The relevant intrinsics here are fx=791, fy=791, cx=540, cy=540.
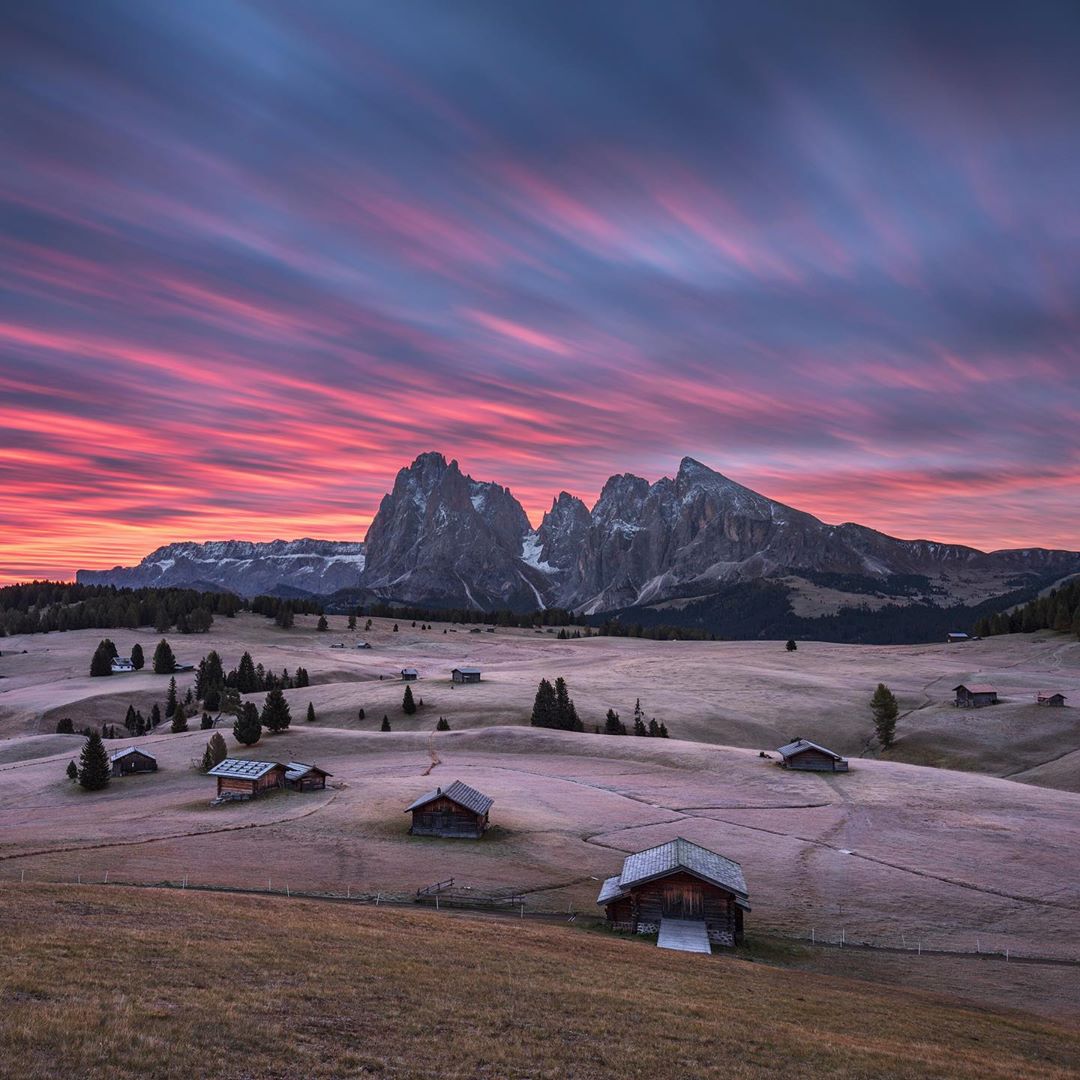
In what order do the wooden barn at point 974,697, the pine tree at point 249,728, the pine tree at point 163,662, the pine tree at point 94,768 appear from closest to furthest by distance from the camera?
the pine tree at point 94,768, the pine tree at point 249,728, the wooden barn at point 974,697, the pine tree at point 163,662

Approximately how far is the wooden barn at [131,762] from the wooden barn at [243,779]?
1771 centimetres

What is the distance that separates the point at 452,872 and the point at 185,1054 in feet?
106

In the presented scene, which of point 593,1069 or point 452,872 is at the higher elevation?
point 593,1069

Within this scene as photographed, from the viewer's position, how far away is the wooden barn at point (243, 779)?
68.6m

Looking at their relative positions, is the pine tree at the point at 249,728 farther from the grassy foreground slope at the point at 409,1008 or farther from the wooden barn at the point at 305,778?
the grassy foreground slope at the point at 409,1008

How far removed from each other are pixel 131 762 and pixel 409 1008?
72921 millimetres

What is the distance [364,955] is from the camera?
2678 cm

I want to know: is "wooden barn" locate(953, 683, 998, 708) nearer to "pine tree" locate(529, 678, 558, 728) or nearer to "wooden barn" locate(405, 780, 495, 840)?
"pine tree" locate(529, 678, 558, 728)

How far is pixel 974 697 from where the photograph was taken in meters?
116

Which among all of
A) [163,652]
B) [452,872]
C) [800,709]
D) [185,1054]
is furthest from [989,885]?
[163,652]

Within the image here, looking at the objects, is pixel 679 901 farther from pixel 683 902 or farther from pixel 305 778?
pixel 305 778

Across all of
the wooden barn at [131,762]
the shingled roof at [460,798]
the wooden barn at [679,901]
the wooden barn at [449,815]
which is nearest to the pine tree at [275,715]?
the wooden barn at [131,762]

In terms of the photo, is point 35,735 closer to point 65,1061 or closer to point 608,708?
point 608,708

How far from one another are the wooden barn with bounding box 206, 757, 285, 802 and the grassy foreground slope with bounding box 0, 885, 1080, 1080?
1422 inches
